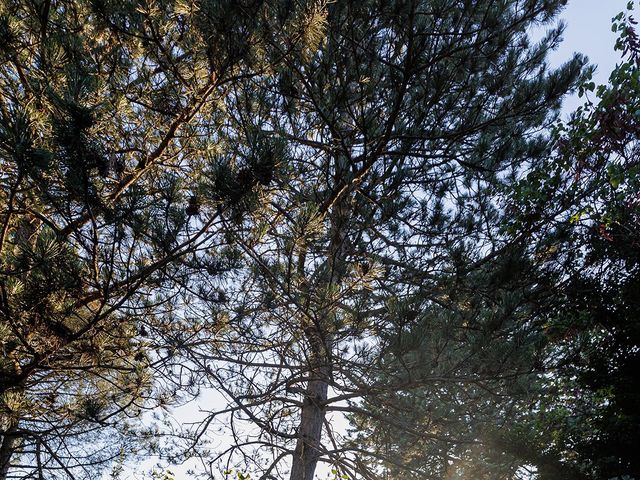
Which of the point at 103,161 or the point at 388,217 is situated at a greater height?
the point at 388,217

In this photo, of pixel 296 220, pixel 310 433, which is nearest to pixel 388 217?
pixel 296 220

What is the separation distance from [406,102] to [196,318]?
2.34 m

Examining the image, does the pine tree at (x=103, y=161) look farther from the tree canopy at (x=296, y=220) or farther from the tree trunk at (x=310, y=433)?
the tree trunk at (x=310, y=433)

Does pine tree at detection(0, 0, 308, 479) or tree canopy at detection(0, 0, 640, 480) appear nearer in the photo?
pine tree at detection(0, 0, 308, 479)

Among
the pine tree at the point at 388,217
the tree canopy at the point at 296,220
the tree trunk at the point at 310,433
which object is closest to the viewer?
the tree canopy at the point at 296,220

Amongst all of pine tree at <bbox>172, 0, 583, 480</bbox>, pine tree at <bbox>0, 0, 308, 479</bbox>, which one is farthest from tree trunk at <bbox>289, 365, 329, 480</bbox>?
pine tree at <bbox>0, 0, 308, 479</bbox>

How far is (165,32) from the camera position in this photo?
9.86ft

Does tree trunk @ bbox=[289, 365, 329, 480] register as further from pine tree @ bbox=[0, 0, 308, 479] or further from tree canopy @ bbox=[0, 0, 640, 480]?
pine tree @ bbox=[0, 0, 308, 479]

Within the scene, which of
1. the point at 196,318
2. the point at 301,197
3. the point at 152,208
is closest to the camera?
the point at 152,208

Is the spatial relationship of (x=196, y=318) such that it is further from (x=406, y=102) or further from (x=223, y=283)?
(x=406, y=102)

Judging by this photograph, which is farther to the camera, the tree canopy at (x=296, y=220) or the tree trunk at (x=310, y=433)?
the tree trunk at (x=310, y=433)

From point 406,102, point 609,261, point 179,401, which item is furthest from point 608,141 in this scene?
point 179,401

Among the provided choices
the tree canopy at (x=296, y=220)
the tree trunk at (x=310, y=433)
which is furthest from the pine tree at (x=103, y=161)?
the tree trunk at (x=310, y=433)

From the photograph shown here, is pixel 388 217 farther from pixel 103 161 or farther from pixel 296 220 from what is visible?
pixel 103 161
